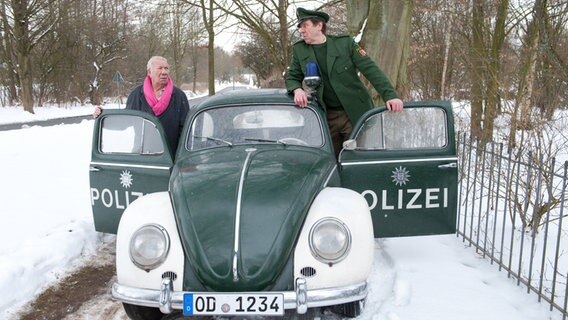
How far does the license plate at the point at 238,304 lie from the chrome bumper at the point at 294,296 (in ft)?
0.22

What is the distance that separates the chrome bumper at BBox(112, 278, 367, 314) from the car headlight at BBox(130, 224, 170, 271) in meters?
0.14

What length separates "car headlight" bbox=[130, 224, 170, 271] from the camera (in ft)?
9.67

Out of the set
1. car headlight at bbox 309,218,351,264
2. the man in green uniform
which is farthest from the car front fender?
the man in green uniform

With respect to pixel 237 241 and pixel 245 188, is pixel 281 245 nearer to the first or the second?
pixel 237 241

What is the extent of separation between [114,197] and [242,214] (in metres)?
1.94

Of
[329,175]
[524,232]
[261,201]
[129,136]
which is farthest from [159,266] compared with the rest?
[524,232]

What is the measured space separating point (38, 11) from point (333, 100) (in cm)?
2691

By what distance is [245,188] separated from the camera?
3230mm

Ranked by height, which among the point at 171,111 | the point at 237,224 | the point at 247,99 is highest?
the point at 247,99

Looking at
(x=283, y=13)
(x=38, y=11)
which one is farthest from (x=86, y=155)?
(x=38, y=11)

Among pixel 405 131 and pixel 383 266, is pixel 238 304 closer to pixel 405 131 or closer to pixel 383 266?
pixel 383 266

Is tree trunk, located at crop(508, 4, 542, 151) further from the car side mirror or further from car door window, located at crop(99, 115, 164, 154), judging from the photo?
car door window, located at crop(99, 115, 164, 154)

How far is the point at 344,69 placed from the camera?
4.91m

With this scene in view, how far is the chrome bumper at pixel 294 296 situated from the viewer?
2803 mm
